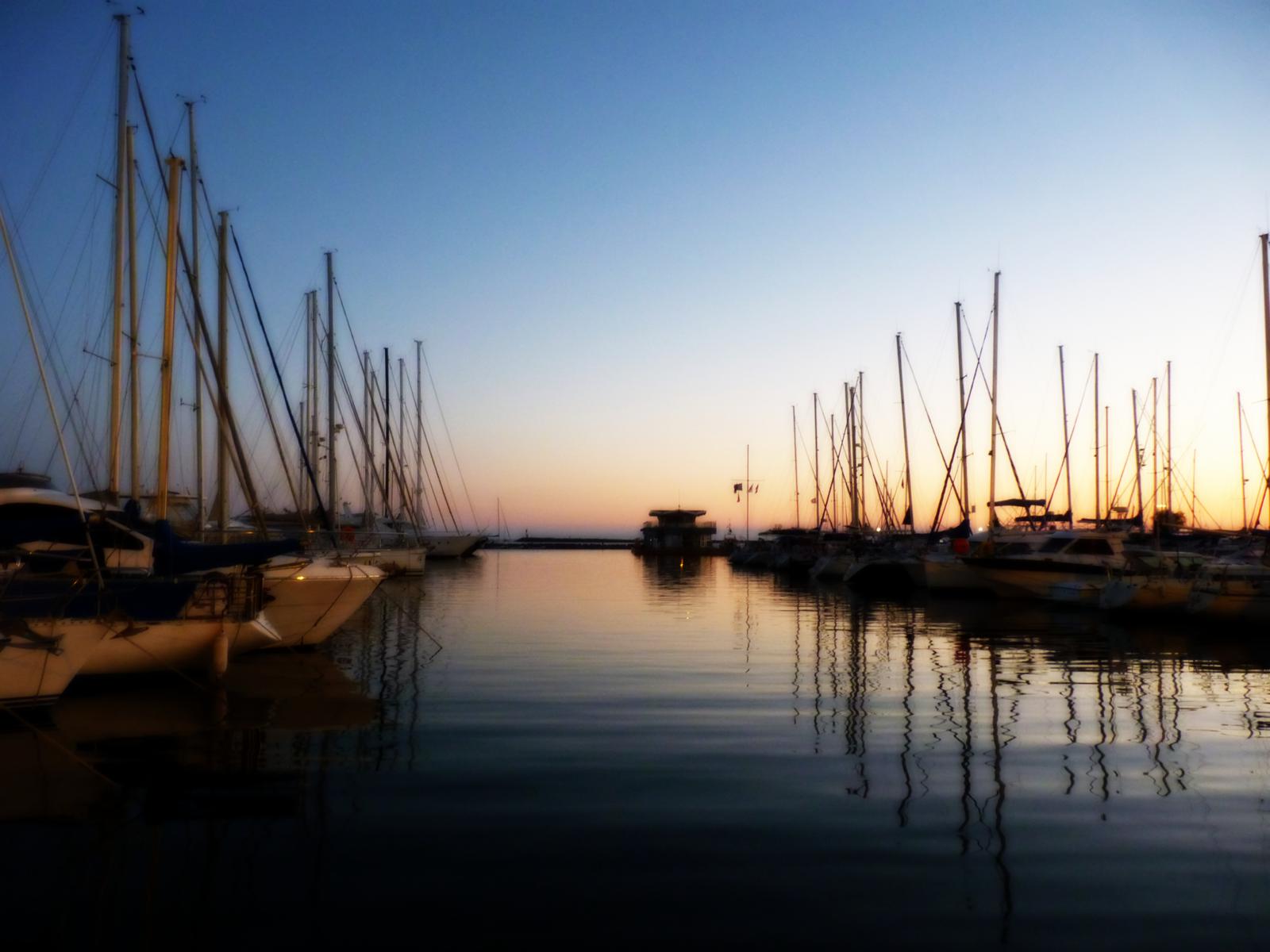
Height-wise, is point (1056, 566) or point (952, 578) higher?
point (1056, 566)

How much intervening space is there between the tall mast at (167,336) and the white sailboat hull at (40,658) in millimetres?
5018

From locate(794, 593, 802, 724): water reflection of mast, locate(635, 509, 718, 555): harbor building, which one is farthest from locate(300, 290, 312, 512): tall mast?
locate(635, 509, 718, 555): harbor building

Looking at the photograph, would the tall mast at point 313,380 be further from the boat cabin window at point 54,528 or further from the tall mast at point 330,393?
the boat cabin window at point 54,528

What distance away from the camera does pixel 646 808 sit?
30.1ft

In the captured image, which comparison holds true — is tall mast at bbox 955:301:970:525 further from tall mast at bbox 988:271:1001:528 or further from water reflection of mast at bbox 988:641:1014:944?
water reflection of mast at bbox 988:641:1014:944

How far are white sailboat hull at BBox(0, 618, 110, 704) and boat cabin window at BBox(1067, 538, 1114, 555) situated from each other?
1228 inches

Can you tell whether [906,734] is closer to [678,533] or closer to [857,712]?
[857,712]

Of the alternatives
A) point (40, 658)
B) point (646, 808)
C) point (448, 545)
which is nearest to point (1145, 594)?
point (646, 808)

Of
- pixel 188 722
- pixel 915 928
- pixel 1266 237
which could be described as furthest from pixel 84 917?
pixel 1266 237

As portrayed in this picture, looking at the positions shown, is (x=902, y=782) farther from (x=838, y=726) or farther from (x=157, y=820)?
(x=157, y=820)

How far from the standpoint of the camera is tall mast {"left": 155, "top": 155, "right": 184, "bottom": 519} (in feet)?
61.1

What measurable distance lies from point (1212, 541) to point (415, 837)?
168ft

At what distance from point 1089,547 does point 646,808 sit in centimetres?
3071

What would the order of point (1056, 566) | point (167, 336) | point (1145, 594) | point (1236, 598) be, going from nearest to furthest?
point (167, 336)
point (1236, 598)
point (1145, 594)
point (1056, 566)
